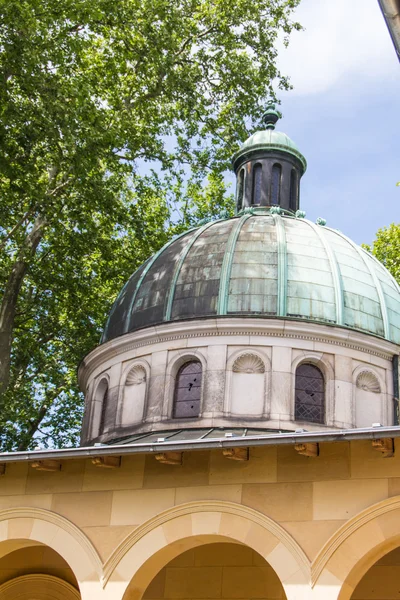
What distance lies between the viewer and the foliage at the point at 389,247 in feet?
105

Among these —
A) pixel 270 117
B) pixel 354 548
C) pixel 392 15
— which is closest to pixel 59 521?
pixel 354 548

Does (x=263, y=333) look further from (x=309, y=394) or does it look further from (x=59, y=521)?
(x=59, y=521)

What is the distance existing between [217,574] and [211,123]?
1650cm

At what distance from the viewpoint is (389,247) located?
32.6 m

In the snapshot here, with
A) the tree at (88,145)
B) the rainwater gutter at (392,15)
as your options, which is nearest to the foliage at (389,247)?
the tree at (88,145)

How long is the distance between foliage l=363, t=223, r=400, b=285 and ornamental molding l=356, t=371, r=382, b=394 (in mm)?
13954

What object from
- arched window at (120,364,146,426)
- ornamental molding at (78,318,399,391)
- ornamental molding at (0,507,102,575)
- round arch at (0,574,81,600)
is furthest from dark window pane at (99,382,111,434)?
ornamental molding at (0,507,102,575)

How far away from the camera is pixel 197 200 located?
102 ft

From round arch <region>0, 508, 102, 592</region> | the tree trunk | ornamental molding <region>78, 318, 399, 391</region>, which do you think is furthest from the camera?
the tree trunk

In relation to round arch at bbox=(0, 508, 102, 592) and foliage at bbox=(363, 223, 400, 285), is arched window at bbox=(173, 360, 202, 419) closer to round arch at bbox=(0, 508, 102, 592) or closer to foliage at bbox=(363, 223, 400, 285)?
round arch at bbox=(0, 508, 102, 592)

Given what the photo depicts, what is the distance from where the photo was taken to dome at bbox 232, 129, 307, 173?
932 inches

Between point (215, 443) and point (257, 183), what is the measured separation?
12.7m

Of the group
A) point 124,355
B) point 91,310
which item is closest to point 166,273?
point 124,355

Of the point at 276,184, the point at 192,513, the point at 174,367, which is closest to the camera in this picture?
the point at 192,513
